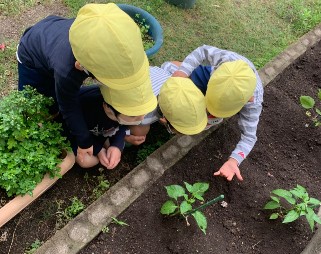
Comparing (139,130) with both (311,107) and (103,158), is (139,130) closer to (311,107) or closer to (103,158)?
(103,158)

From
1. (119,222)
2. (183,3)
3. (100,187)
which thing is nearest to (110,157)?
(100,187)

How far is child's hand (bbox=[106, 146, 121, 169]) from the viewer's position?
7.60 feet

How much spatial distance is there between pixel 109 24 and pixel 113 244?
3.76ft

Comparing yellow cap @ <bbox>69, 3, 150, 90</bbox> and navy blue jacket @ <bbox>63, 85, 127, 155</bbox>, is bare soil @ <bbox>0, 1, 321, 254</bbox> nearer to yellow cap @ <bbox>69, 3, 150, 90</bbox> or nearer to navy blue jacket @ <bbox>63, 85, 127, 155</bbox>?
navy blue jacket @ <bbox>63, 85, 127, 155</bbox>

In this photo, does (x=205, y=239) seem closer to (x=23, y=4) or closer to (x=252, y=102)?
(x=252, y=102)

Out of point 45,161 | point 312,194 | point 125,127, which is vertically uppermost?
point 45,161

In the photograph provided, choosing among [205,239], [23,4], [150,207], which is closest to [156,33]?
[23,4]

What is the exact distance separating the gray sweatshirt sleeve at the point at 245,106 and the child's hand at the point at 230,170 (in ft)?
0.12

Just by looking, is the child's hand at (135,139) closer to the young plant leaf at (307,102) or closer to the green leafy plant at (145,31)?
the green leafy plant at (145,31)

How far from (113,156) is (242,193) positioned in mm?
833

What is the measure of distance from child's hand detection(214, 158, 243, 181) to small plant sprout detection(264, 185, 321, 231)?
24 cm

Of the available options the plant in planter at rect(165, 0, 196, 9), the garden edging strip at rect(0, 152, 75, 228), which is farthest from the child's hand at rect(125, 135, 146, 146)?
the plant in planter at rect(165, 0, 196, 9)

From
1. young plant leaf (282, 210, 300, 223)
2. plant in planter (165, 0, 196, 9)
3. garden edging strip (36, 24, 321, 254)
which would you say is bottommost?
garden edging strip (36, 24, 321, 254)

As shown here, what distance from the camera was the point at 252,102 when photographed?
2295mm
